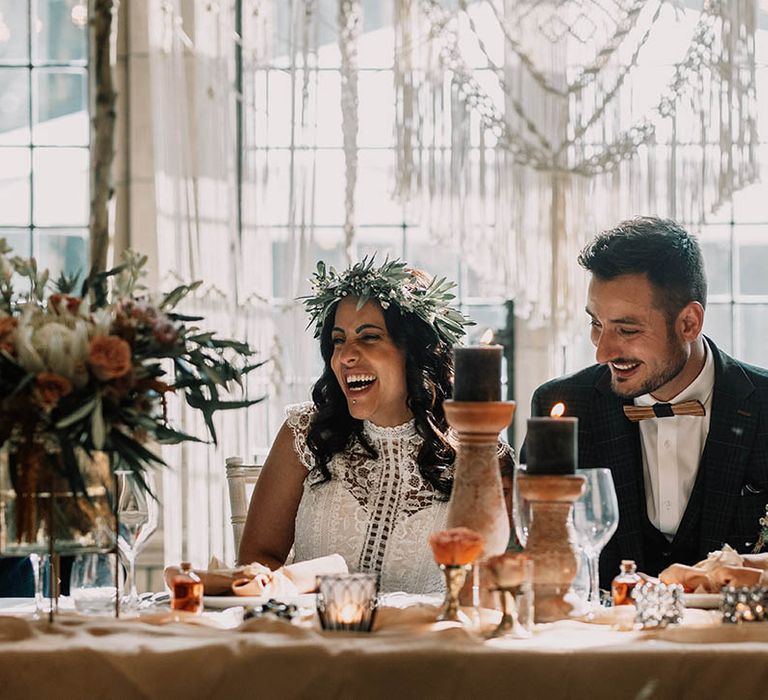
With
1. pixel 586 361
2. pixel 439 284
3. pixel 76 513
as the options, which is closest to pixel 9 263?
pixel 76 513

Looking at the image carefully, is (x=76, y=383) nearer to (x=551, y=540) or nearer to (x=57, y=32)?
(x=551, y=540)

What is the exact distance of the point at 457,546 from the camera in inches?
69.9

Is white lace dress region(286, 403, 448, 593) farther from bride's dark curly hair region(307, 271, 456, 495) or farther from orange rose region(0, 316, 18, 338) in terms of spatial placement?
orange rose region(0, 316, 18, 338)

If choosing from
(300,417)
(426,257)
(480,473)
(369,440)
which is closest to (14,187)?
(426,257)

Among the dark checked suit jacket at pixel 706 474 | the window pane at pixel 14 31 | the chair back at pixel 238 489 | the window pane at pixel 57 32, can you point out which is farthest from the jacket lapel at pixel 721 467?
the window pane at pixel 14 31

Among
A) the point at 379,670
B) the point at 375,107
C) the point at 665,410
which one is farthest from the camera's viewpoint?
the point at 375,107

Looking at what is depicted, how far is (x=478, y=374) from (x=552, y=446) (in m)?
0.15

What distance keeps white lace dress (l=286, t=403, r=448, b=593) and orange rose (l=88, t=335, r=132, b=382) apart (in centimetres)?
129

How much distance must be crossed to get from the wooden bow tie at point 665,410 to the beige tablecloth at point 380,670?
141 centimetres

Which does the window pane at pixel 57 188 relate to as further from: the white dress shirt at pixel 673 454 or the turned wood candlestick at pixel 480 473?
the turned wood candlestick at pixel 480 473

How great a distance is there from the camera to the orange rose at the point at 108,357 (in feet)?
5.87

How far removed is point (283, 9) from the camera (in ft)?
15.0

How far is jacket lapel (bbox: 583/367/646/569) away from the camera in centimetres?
301

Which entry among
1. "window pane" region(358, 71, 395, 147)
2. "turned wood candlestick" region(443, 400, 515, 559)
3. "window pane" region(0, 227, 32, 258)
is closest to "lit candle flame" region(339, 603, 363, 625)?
"turned wood candlestick" region(443, 400, 515, 559)
